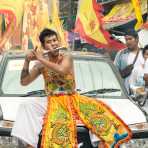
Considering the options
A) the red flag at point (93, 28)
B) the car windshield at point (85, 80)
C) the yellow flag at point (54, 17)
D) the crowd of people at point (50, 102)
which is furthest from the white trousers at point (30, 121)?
the yellow flag at point (54, 17)

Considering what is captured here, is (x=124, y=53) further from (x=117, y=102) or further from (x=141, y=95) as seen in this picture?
(x=117, y=102)

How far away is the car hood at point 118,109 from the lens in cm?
598

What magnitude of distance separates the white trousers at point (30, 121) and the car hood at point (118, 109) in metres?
0.28

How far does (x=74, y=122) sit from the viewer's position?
570cm

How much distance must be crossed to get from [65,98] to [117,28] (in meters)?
16.8

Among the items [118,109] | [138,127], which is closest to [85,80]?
[118,109]

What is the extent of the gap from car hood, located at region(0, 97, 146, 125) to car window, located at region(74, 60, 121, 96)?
0.37 meters

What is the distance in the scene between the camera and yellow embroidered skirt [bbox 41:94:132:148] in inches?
222

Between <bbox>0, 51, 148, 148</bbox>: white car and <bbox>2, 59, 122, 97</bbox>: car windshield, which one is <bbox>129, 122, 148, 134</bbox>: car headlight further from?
<bbox>2, 59, 122, 97</bbox>: car windshield

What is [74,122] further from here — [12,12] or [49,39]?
[12,12]

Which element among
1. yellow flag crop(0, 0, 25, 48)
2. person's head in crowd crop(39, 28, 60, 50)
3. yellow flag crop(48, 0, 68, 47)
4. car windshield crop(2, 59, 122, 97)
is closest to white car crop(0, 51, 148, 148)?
car windshield crop(2, 59, 122, 97)

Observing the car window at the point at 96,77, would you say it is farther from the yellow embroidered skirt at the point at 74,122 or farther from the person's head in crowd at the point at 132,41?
the person's head in crowd at the point at 132,41

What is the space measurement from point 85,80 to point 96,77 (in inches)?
8.0

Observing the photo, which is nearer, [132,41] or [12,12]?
[132,41]
